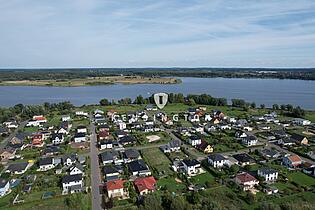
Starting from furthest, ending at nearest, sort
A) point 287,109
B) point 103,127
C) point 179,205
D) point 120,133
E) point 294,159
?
point 287,109 < point 103,127 < point 120,133 < point 294,159 < point 179,205

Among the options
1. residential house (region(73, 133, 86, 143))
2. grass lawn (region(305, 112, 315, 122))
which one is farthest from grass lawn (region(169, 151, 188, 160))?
grass lawn (region(305, 112, 315, 122))

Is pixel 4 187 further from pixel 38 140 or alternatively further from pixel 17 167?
pixel 38 140

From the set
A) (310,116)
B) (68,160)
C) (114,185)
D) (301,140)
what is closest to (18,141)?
(68,160)

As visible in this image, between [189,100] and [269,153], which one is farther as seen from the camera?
[189,100]

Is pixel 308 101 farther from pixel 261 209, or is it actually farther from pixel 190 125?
pixel 261 209

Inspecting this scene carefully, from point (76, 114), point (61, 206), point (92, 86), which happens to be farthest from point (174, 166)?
point (92, 86)

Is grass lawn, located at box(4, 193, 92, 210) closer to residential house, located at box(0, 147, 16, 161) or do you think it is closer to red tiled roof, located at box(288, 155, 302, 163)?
residential house, located at box(0, 147, 16, 161)

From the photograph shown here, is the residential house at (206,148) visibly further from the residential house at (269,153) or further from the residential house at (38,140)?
the residential house at (38,140)
